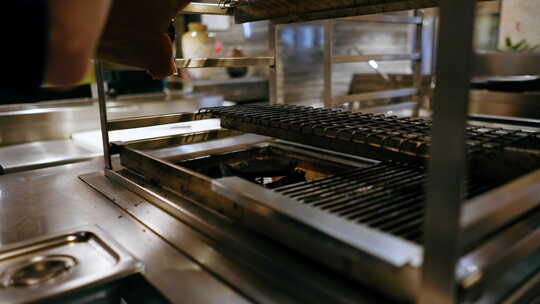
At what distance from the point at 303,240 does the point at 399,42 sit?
8.16 meters

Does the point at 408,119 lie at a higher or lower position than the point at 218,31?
lower

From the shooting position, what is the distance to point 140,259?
27.9 inches

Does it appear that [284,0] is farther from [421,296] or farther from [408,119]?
[421,296]

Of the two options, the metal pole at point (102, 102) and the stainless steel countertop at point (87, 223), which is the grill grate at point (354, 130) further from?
the stainless steel countertop at point (87, 223)

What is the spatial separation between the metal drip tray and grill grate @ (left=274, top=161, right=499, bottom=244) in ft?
1.08

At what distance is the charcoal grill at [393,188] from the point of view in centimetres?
41

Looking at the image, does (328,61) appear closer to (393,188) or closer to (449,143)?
(393,188)

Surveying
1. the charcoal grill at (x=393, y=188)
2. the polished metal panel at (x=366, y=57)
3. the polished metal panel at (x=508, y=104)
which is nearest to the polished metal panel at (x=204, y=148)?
the charcoal grill at (x=393, y=188)

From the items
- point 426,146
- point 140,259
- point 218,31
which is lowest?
point 140,259

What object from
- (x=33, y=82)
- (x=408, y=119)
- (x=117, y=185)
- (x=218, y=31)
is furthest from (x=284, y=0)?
(x=218, y=31)

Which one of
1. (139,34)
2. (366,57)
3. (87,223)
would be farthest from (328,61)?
(87,223)

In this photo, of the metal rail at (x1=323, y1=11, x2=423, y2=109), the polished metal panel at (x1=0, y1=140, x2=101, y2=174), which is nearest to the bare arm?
the polished metal panel at (x1=0, y1=140, x2=101, y2=174)

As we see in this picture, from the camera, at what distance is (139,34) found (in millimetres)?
823

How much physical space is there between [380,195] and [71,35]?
552 mm
